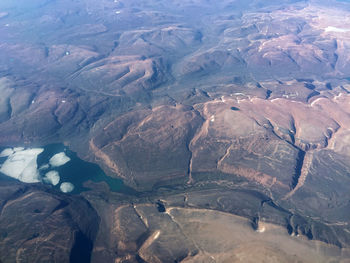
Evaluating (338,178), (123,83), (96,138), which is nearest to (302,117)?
(338,178)

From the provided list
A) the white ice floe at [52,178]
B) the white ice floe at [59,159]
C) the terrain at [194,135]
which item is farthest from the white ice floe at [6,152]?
the white ice floe at [52,178]

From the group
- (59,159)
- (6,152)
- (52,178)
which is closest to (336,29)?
(59,159)

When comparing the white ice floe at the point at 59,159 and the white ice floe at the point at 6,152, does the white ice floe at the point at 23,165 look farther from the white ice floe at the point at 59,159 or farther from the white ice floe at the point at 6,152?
the white ice floe at the point at 59,159

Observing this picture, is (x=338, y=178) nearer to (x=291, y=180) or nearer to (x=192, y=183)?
(x=291, y=180)

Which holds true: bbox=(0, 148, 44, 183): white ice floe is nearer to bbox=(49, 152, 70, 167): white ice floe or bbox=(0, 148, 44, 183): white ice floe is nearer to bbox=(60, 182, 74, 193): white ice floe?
bbox=(49, 152, 70, 167): white ice floe

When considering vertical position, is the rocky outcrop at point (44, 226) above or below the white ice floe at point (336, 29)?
below

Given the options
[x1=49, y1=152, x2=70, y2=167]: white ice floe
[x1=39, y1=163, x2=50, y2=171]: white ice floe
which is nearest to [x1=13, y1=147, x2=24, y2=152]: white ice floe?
[x1=49, y1=152, x2=70, y2=167]: white ice floe
